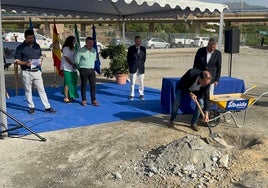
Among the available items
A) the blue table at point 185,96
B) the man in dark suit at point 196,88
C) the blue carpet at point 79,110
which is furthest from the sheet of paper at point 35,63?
the man in dark suit at point 196,88

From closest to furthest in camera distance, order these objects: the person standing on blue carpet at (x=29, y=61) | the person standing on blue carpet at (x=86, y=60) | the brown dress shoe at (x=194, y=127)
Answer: the brown dress shoe at (x=194, y=127), the person standing on blue carpet at (x=29, y=61), the person standing on blue carpet at (x=86, y=60)

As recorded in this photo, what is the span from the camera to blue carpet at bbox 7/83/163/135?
802 centimetres

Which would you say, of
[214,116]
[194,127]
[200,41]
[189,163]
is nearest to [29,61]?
[194,127]

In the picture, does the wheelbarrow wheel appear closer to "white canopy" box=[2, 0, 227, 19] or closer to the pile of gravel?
the pile of gravel

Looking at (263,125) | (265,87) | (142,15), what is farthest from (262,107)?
(142,15)

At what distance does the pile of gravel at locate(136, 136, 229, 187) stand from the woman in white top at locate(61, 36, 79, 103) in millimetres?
4695

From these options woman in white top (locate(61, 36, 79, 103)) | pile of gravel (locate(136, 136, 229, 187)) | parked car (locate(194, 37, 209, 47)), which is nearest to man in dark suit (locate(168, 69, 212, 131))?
pile of gravel (locate(136, 136, 229, 187))

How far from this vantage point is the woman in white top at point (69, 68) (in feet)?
31.5

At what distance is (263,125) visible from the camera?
8148mm

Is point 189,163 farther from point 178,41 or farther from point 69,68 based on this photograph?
point 178,41

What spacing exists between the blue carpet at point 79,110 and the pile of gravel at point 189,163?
286 cm

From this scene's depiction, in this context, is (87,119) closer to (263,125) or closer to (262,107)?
(263,125)

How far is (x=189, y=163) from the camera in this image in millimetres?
5352

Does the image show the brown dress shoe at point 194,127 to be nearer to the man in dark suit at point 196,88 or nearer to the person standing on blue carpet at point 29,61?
the man in dark suit at point 196,88
